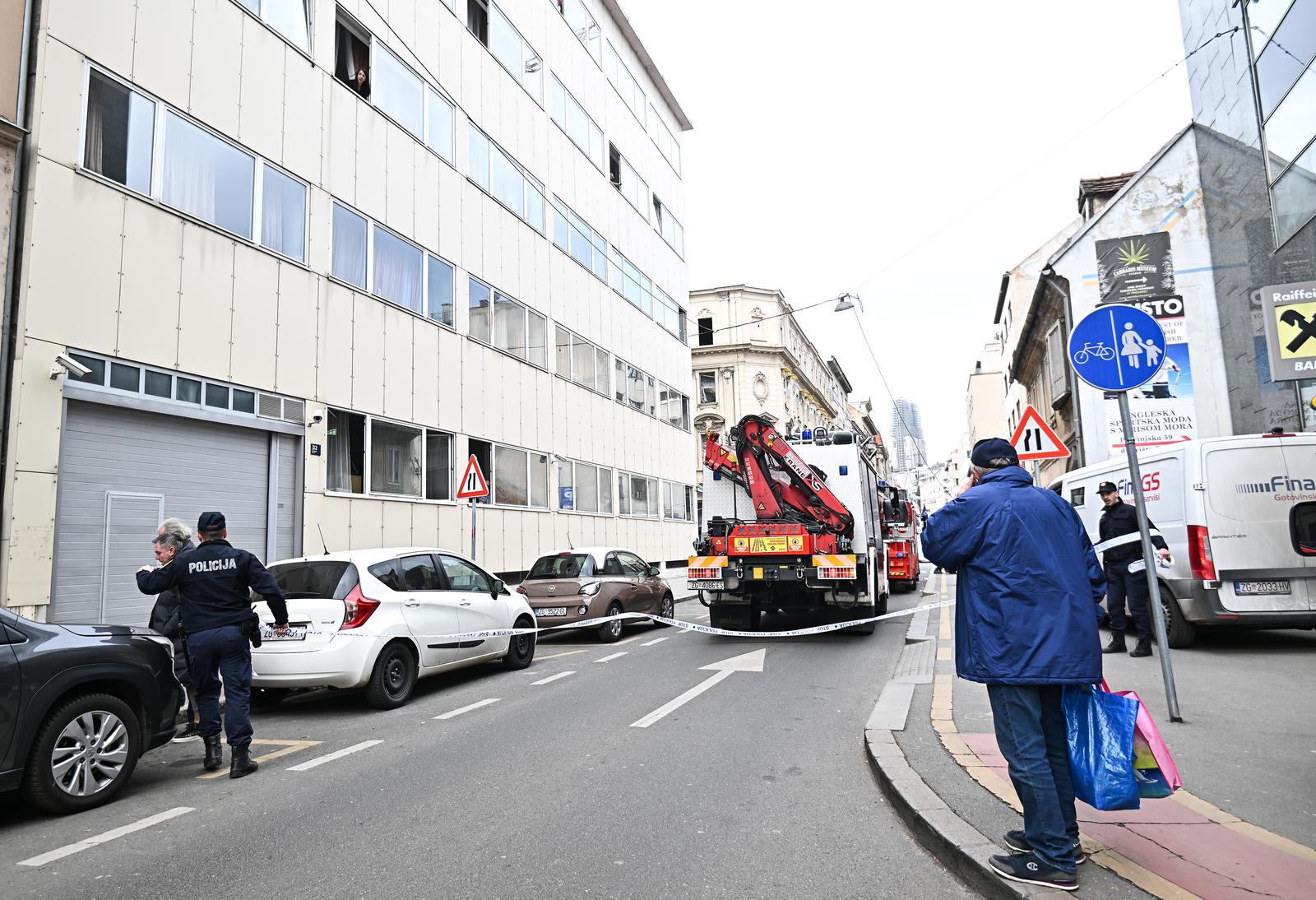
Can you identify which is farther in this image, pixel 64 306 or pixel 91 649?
pixel 64 306

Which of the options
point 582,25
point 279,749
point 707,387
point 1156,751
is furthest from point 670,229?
point 1156,751

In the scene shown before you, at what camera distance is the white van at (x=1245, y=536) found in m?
8.81

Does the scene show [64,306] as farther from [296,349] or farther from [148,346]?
[296,349]

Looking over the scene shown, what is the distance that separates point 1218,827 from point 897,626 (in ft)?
33.3

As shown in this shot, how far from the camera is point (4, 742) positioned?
183 inches

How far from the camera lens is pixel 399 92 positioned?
16078 mm

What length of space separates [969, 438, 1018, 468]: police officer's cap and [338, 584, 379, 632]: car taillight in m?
6.05

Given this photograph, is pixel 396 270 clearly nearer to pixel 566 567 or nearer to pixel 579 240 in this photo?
pixel 566 567

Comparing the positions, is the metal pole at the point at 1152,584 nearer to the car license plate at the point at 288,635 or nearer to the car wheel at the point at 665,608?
the car license plate at the point at 288,635

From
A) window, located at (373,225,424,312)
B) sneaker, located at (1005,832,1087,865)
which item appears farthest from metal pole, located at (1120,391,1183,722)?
window, located at (373,225,424,312)

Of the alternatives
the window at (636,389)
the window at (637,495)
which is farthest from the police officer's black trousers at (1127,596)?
the window at (636,389)

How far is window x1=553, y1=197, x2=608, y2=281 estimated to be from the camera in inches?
896

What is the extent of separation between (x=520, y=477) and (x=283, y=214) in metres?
8.18

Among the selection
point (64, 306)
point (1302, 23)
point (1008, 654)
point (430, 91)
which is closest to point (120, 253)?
point (64, 306)
